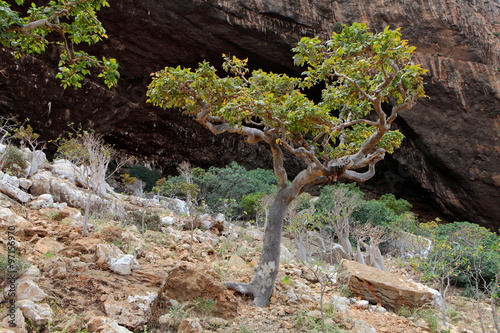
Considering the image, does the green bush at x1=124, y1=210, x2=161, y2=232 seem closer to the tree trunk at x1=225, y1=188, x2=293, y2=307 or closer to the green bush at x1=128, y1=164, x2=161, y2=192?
the tree trunk at x1=225, y1=188, x2=293, y2=307

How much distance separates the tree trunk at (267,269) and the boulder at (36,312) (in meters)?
2.46

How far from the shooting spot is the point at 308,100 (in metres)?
4.65

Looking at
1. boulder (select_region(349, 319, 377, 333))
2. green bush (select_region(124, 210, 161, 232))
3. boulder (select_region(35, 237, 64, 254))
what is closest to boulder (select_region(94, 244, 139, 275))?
boulder (select_region(35, 237, 64, 254))

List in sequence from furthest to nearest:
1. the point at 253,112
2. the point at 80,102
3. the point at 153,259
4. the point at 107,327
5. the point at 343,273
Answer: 1. the point at 80,102
2. the point at 343,273
3. the point at 153,259
4. the point at 253,112
5. the point at 107,327

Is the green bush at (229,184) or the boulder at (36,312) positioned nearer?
the boulder at (36,312)

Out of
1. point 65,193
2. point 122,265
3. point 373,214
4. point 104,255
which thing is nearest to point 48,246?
point 104,255

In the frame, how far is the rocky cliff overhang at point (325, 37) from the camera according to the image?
55.6 ft

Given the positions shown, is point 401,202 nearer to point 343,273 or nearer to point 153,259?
point 343,273

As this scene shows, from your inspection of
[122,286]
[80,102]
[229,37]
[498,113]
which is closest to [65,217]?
[122,286]

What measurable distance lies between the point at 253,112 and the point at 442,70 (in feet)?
51.4

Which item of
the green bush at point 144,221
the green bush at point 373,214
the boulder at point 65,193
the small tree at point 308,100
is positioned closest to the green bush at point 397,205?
the green bush at point 373,214

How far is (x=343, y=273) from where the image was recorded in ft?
21.8

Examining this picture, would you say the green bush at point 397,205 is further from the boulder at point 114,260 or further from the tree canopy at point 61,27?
the tree canopy at point 61,27

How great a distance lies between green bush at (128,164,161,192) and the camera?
24.7m
